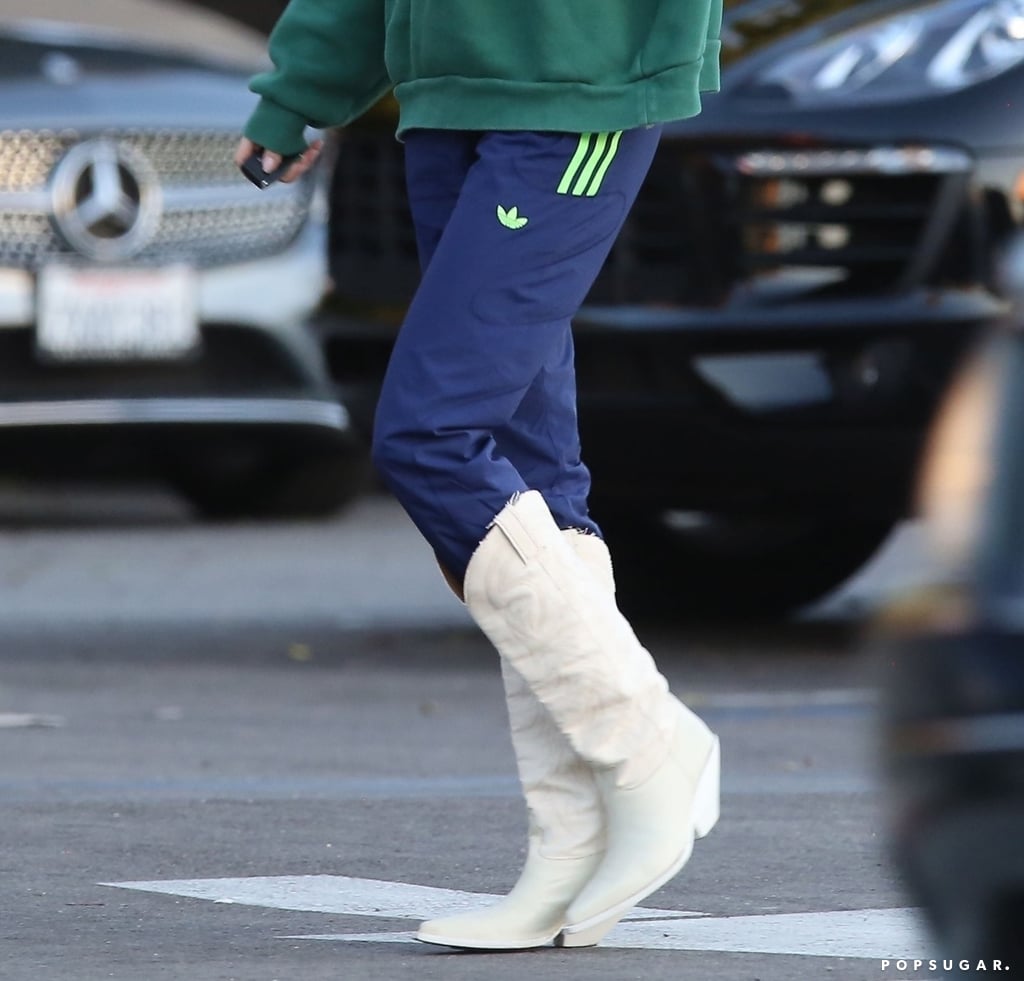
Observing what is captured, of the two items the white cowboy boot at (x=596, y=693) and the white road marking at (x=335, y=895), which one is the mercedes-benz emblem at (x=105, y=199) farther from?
the white cowboy boot at (x=596, y=693)

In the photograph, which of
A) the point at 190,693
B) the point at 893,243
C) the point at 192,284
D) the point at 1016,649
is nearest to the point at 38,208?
the point at 192,284

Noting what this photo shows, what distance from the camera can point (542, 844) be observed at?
3.46m

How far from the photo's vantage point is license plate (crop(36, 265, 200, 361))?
8234mm

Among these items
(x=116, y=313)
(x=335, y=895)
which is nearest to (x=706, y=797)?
(x=335, y=895)

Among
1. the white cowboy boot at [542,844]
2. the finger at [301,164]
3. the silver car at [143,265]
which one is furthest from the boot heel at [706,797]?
the silver car at [143,265]

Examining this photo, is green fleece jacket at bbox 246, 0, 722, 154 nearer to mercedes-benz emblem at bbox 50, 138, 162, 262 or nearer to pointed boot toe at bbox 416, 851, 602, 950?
pointed boot toe at bbox 416, 851, 602, 950

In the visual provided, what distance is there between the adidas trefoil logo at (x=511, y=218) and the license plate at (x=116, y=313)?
5.05 meters

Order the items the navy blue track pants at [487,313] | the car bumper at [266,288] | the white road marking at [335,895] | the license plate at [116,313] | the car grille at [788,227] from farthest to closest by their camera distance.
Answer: the car bumper at [266,288] < the license plate at [116,313] < the car grille at [788,227] < the white road marking at [335,895] < the navy blue track pants at [487,313]

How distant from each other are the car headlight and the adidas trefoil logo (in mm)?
2305

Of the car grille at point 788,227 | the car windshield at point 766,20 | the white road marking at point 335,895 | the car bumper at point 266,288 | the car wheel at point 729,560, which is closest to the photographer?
the white road marking at point 335,895

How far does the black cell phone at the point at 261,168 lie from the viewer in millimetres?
3703

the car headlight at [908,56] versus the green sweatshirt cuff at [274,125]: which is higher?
the green sweatshirt cuff at [274,125]

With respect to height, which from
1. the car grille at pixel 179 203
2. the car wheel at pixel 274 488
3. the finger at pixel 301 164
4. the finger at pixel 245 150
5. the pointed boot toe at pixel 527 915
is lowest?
the car wheel at pixel 274 488

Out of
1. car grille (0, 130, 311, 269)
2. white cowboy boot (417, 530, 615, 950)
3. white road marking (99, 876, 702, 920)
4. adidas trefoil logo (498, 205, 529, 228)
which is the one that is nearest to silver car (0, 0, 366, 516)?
car grille (0, 130, 311, 269)
